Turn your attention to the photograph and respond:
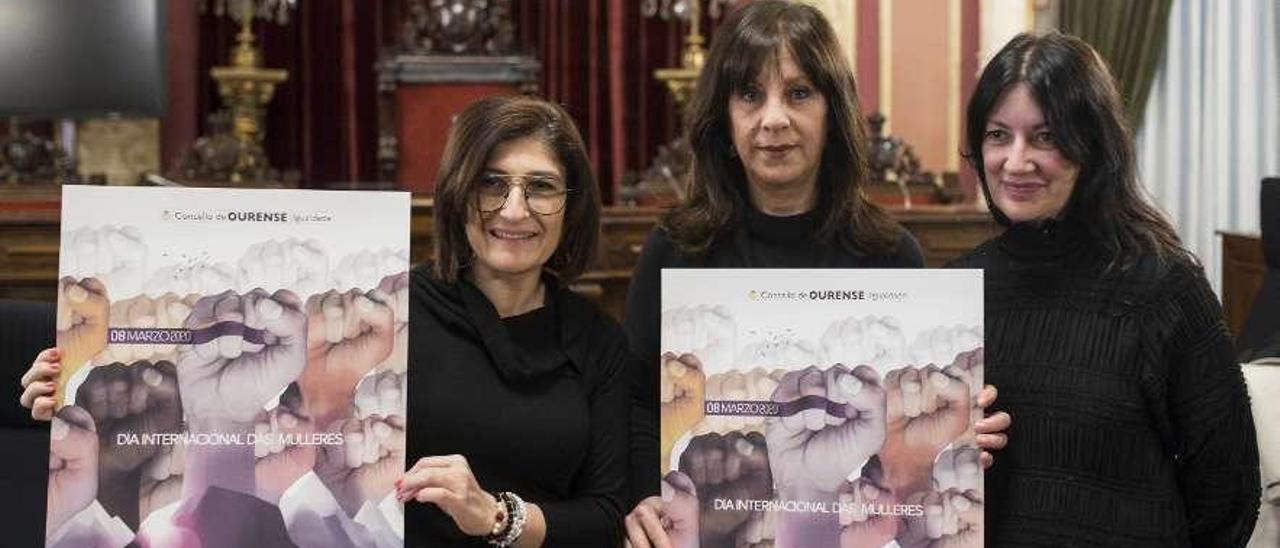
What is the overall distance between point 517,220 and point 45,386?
56cm

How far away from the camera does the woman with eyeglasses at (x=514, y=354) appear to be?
67.1 inches

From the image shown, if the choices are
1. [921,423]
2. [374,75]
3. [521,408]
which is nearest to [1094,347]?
[921,423]

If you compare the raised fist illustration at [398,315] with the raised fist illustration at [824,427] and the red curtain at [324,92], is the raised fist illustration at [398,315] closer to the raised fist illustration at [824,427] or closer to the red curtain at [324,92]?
the raised fist illustration at [824,427]

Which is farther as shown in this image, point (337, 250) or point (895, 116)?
point (895, 116)

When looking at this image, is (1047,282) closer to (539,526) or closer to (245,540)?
(539,526)

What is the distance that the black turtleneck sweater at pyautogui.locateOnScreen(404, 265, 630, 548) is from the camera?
170cm

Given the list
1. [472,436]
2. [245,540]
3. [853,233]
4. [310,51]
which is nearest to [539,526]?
[472,436]

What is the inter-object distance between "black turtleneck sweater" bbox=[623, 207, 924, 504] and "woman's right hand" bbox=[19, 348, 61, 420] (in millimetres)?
674

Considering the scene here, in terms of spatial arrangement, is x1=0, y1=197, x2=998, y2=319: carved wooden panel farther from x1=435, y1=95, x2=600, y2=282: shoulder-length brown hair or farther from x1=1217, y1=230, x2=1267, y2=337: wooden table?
x1=435, y1=95, x2=600, y2=282: shoulder-length brown hair

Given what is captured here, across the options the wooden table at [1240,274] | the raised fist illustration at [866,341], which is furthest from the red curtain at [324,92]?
the raised fist illustration at [866,341]

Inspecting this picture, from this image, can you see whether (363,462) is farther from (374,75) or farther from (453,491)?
(374,75)

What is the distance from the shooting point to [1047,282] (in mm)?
1661

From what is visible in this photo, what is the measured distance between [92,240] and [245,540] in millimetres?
376

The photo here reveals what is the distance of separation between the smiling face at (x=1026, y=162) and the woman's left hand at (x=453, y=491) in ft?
2.24
